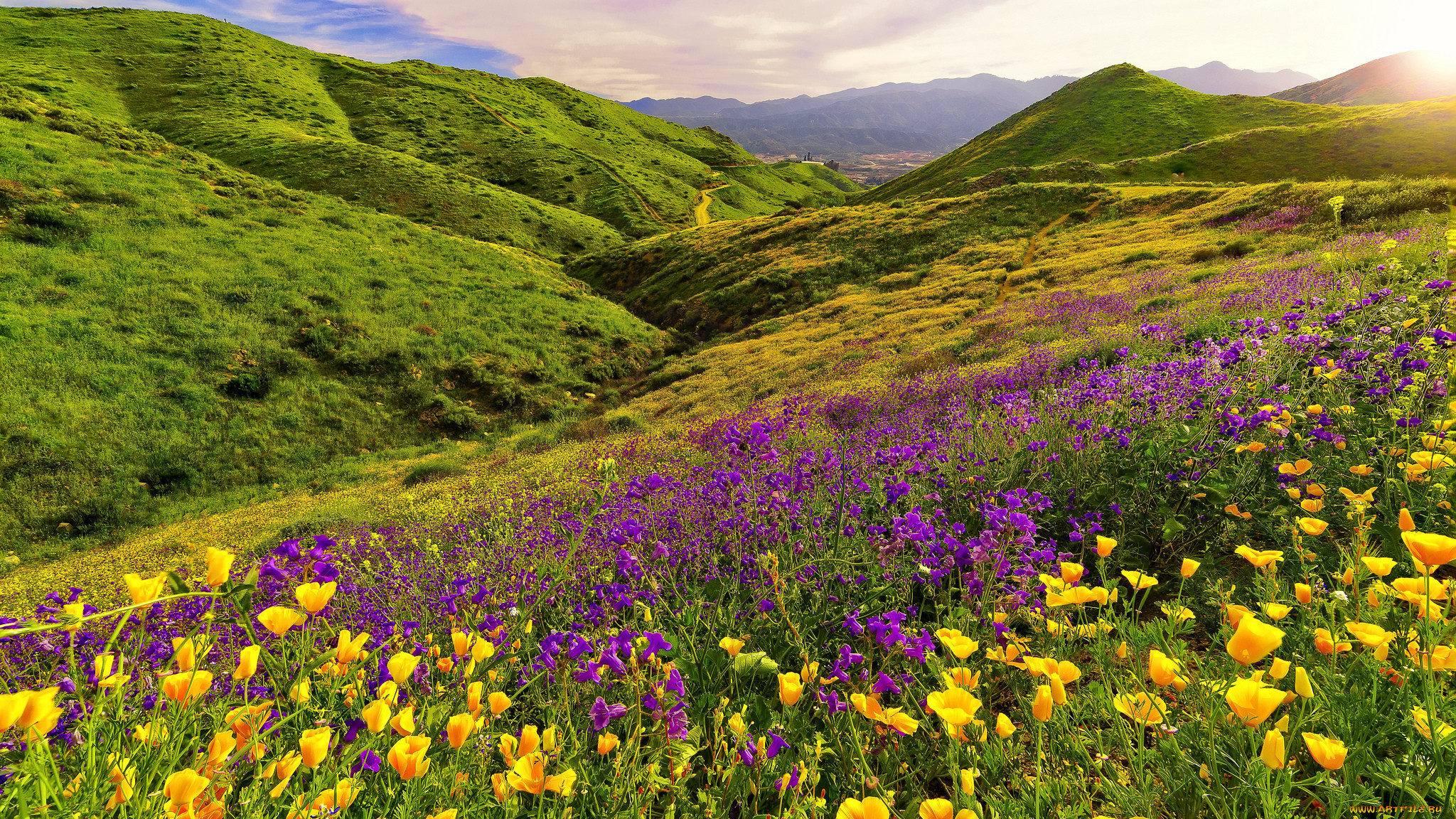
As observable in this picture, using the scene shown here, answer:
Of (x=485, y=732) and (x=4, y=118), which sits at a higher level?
(x=4, y=118)

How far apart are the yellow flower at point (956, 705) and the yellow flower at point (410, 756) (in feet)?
4.19

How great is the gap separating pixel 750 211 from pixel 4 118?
2187 inches

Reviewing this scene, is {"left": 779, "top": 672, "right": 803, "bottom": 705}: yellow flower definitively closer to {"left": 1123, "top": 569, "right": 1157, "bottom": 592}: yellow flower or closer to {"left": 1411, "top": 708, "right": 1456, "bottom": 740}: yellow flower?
{"left": 1123, "top": 569, "right": 1157, "bottom": 592}: yellow flower

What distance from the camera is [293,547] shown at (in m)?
1.86

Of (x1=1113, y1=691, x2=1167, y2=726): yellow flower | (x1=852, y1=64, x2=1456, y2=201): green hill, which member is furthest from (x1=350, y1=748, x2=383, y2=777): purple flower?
(x1=852, y1=64, x2=1456, y2=201): green hill

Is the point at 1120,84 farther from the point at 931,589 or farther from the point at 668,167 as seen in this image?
the point at 931,589

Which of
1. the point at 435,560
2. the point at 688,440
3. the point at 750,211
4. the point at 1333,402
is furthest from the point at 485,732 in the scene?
the point at 750,211

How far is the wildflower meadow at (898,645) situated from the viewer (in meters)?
1.41

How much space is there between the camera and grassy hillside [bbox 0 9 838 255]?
40.5 meters

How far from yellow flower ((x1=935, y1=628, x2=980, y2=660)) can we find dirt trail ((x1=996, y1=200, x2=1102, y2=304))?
18617 mm

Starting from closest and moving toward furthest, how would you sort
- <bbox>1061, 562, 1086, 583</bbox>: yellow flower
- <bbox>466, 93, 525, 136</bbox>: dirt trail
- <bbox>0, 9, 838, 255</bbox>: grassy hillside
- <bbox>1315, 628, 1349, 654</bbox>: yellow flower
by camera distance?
<bbox>1315, 628, 1349, 654</bbox>: yellow flower, <bbox>1061, 562, 1086, 583</bbox>: yellow flower, <bbox>0, 9, 838, 255</bbox>: grassy hillside, <bbox>466, 93, 525, 136</bbox>: dirt trail

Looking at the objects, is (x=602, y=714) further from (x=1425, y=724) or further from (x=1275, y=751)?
(x=1425, y=724)

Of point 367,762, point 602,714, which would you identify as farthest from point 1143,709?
point 367,762

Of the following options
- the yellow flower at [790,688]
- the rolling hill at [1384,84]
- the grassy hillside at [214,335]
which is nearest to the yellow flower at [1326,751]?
the yellow flower at [790,688]
